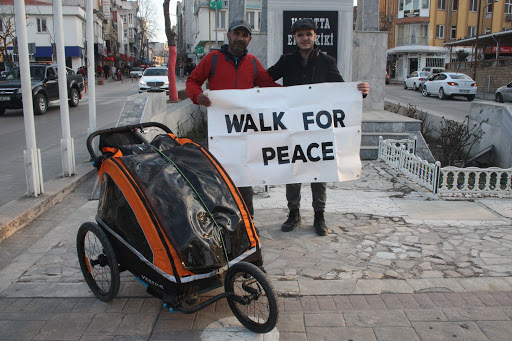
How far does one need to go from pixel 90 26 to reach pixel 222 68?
15.5 ft

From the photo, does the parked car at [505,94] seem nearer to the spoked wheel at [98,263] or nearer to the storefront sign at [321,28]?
the storefront sign at [321,28]

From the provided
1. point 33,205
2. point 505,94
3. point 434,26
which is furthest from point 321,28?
point 434,26

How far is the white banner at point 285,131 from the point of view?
4.63 metres

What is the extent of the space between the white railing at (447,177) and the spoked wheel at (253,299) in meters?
3.96

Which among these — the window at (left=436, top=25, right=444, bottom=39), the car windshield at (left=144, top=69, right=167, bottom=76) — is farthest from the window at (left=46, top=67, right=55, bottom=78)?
the window at (left=436, top=25, right=444, bottom=39)

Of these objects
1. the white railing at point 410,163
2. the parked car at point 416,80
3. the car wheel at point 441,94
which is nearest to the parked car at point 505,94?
the car wheel at point 441,94

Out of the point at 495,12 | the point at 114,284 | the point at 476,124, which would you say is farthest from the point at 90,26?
the point at 495,12

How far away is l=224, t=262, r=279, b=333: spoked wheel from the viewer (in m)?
2.87

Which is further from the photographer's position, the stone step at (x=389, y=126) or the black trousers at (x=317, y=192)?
the stone step at (x=389, y=126)

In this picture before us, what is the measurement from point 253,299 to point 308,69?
2722 millimetres

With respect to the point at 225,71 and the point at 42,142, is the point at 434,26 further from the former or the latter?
the point at 225,71

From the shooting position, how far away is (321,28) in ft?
31.2

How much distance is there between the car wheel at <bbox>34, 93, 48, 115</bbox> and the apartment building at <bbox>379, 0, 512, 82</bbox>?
45.3 metres

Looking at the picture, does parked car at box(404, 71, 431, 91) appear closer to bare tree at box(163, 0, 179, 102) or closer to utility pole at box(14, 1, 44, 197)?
bare tree at box(163, 0, 179, 102)
